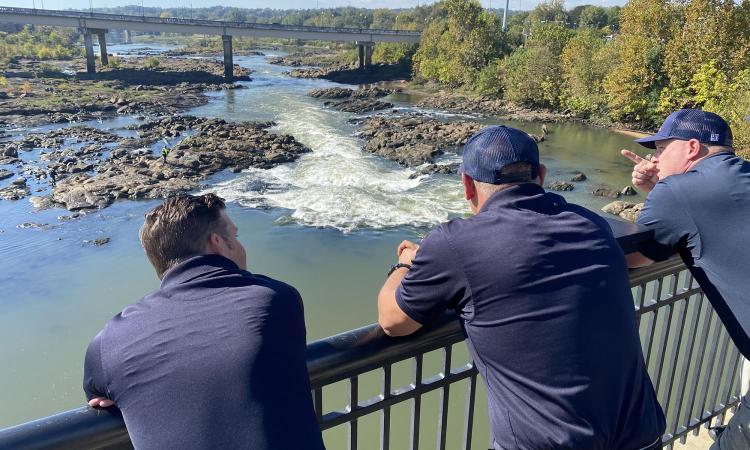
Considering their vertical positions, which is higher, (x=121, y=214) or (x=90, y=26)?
(x=90, y=26)

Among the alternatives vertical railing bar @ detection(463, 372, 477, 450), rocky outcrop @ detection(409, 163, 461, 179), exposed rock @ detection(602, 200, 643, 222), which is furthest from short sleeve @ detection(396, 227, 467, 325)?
rocky outcrop @ detection(409, 163, 461, 179)

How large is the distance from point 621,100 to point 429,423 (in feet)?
98.1

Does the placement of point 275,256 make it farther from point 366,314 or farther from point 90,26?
point 90,26

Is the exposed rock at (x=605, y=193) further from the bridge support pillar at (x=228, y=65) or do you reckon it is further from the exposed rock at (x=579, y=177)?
the bridge support pillar at (x=228, y=65)

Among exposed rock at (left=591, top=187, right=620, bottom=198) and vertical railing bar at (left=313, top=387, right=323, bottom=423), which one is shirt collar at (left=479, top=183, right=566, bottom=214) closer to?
vertical railing bar at (left=313, top=387, right=323, bottom=423)

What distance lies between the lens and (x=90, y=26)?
6328 centimetres

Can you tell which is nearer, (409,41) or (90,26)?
(90,26)

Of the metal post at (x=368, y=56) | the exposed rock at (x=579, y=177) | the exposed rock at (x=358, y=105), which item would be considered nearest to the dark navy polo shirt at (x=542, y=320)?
the exposed rock at (x=579, y=177)

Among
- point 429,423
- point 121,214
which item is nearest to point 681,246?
point 429,423

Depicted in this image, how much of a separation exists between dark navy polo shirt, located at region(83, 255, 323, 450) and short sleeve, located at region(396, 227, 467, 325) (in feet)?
1.36

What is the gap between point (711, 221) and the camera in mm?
2576

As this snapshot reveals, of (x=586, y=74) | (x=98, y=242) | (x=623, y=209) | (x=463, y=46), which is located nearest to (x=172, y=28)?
(x=463, y=46)

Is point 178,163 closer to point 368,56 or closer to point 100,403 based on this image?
point 100,403

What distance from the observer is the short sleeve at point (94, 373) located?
1.81 m
